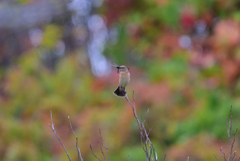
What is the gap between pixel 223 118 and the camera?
6.13 m

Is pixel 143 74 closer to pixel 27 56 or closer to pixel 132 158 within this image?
pixel 132 158

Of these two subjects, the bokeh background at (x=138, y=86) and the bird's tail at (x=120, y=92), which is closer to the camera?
the bird's tail at (x=120, y=92)

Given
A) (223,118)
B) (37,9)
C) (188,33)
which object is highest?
(37,9)

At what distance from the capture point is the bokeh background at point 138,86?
20.6ft

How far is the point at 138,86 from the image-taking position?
694cm

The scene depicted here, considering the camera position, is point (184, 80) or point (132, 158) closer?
point (132, 158)

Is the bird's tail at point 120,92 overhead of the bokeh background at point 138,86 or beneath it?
overhead

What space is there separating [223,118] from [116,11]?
3658 mm

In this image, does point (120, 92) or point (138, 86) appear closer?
point (120, 92)

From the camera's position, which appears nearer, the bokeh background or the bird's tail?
the bird's tail

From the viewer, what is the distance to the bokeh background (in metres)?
6.27

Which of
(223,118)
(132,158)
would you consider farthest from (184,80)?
(132,158)

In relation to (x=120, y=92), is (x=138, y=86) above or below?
below

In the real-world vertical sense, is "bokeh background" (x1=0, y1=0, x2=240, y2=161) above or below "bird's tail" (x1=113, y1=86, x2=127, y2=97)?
below
